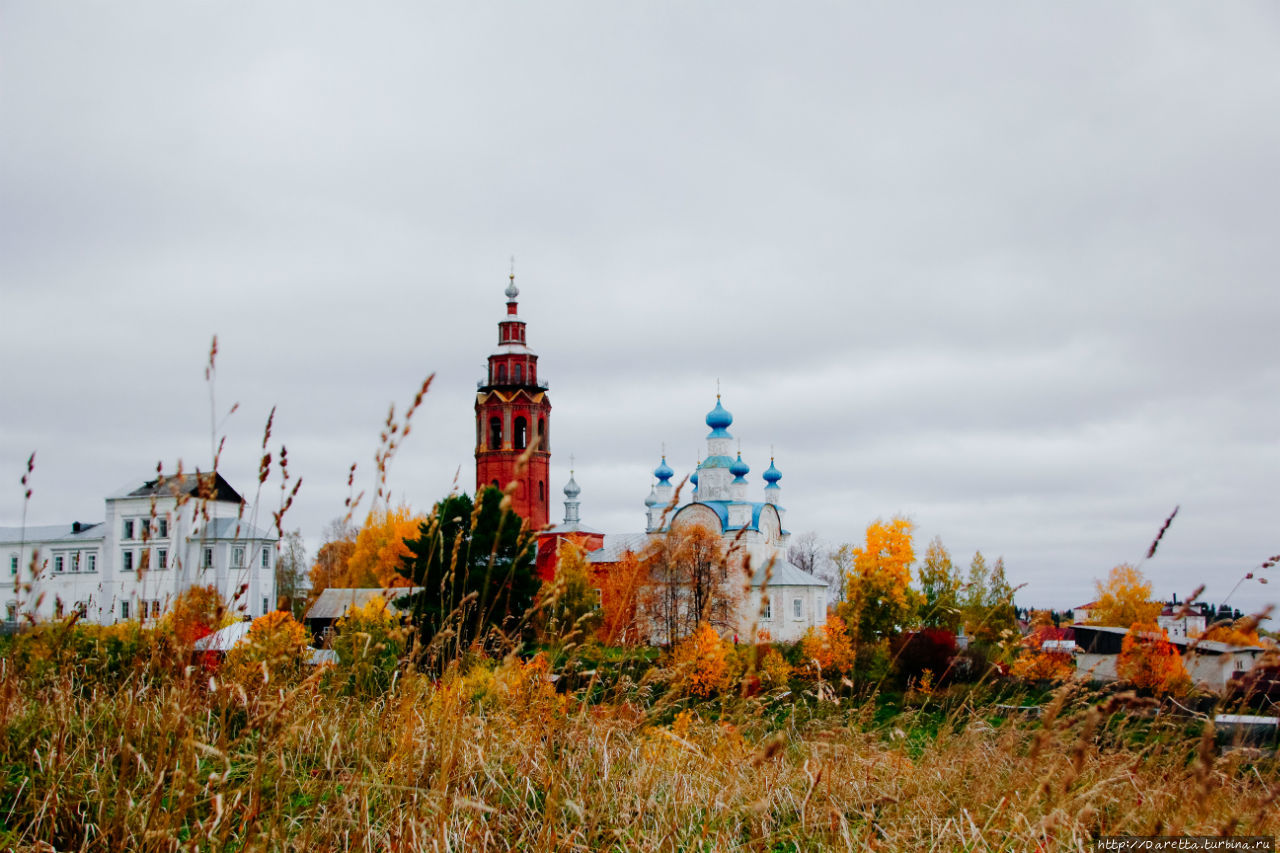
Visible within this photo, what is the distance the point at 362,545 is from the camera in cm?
4556

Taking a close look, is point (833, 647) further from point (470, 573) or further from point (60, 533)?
point (60, 533)

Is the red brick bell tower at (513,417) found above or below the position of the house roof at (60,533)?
above

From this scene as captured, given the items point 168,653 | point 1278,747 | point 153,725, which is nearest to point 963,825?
point 1278,747

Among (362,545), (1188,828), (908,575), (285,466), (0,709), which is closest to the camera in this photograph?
(285,466)

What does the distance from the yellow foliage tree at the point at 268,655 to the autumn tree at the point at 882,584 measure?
32.0m

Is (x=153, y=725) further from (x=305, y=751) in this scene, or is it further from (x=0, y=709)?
(x=0, y=709)

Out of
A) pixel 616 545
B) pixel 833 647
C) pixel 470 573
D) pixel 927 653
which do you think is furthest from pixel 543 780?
pixel 616 545

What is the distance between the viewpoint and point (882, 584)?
36219 millimetres

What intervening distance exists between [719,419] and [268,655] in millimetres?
44211

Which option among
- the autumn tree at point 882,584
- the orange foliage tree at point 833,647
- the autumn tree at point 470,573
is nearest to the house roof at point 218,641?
the autumn tree at point 470,573

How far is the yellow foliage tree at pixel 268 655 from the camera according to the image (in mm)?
2801

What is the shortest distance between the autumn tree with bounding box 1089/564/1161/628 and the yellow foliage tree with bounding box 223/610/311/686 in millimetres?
31271

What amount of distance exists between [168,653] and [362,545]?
1727 inches

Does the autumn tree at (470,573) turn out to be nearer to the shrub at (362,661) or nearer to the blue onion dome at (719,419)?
the shrub at (362,661)
